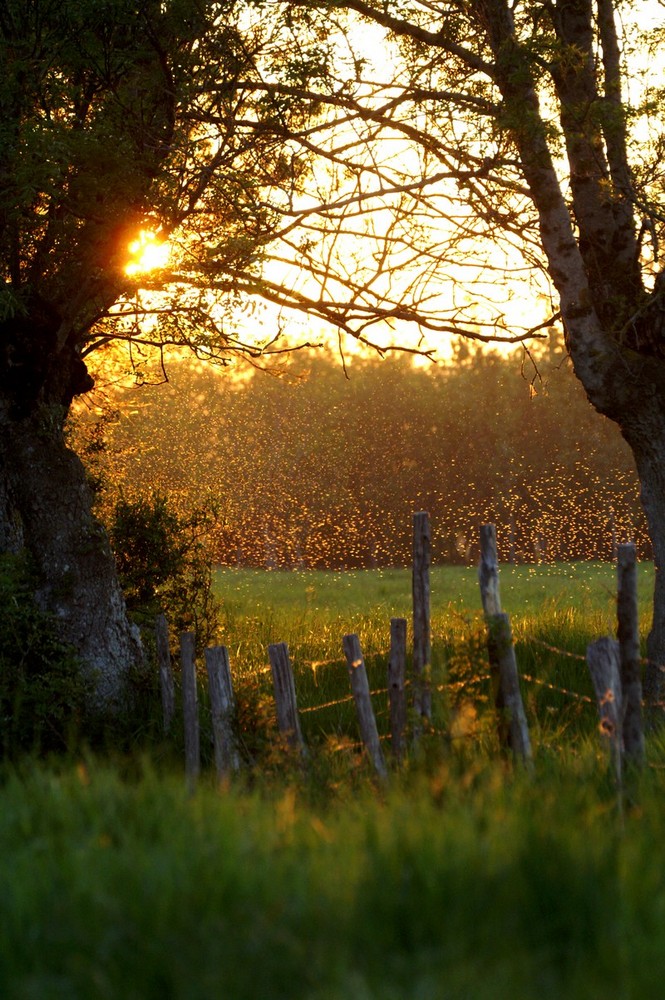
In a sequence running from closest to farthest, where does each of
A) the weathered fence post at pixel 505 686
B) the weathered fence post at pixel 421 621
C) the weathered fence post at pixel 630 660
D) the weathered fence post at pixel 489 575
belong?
the weathered fence post at pixel 630 660 → the weathered fence post at pixel 505 686 → the weathered fence post at pixel 489 575 → the weathered fence post at pixel 421 621

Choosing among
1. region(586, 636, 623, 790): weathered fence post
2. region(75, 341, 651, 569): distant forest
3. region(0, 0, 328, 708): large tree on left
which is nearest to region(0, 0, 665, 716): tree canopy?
region(0, 0, 328, 708): large tree on left

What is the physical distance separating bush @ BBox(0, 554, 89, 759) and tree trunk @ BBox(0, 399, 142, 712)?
0.85 ft

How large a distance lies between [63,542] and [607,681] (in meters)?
7.53

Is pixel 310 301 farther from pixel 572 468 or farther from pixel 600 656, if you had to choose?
pixel 572 468

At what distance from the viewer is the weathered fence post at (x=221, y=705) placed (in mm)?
8945

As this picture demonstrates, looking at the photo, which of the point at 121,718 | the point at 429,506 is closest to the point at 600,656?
the point at 121,718

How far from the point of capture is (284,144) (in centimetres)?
1240

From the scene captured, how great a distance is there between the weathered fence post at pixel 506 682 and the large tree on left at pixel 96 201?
539 cm

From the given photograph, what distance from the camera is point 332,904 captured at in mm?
3658

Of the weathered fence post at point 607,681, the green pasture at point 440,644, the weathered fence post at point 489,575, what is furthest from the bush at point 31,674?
the weathered fence post at point 607,681

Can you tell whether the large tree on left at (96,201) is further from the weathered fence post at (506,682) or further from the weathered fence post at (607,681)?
the weathered fence post at (607,681)

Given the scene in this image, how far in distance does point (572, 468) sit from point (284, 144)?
48575 millimetres

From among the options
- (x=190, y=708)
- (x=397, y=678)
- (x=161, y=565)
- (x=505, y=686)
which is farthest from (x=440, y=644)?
(x=505, y=686)

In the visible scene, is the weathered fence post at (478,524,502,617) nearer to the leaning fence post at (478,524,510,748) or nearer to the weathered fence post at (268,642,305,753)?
the leaning fence post at (478,524,510,748)
